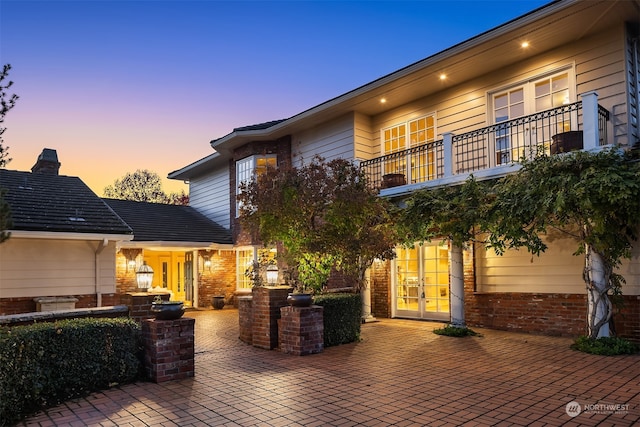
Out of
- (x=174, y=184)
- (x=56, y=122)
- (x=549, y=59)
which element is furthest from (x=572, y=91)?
(x=174, y=184)

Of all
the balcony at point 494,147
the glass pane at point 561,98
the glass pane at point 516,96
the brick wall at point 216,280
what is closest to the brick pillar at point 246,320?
the balcony at point 494,147

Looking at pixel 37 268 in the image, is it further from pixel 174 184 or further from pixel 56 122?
pixel 174 184

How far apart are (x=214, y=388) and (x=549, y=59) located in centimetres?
899

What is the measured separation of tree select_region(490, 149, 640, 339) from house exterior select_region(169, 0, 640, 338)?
737 mm

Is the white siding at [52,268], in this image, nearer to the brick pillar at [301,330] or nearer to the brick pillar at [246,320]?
the brick pillar at [246,320]

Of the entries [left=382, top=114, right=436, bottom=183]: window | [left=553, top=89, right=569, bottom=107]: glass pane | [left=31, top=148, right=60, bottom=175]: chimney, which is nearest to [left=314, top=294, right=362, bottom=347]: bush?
[left=382, top=114, right=436, bottom=183]: window

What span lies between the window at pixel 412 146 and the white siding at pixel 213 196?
7462 mm

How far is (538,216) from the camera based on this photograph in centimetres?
718

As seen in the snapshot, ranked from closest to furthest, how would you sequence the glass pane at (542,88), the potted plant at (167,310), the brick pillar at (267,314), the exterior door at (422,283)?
the potted plant at (167,310), the brick pillar at (267,314), the glass pane at (542,88), the exterior door at (422,283)

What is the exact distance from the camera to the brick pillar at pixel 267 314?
25.7ft

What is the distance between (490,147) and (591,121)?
2.67m

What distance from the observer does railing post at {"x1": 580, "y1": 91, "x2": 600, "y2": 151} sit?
7.53 meters

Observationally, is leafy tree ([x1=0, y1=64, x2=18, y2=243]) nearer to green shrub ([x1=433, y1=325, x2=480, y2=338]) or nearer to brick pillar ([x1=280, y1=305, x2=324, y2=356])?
brick pillar ([x1=280, y1=305, x2=324, y2=356])

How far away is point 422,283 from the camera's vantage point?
455 inches
